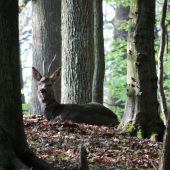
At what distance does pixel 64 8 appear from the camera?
30.0 ft

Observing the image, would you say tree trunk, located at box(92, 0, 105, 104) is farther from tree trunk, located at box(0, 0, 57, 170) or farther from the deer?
tree trunk, located at box(0, 0, 57, 170)

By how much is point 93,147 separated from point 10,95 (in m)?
1.98

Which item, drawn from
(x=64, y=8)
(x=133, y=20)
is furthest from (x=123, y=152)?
(x=64, y=8)

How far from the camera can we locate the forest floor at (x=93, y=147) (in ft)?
14.0

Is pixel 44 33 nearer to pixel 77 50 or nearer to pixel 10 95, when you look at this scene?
pixel 77 50

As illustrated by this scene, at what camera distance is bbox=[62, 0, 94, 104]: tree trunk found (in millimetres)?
8992

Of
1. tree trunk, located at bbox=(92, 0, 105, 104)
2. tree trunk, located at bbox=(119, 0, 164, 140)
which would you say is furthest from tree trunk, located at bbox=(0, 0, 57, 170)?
tree trunk, located at bbox=(92, 0, 105, 104)

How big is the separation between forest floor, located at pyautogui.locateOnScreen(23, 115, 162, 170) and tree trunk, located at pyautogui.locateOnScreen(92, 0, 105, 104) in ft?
8.28

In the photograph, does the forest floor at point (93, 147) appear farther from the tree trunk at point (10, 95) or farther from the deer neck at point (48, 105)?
the deer neck at point (48, 105)

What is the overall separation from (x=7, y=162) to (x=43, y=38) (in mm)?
9240

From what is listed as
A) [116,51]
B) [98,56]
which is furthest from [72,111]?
[116,51]

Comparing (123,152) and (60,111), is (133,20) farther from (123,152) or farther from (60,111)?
(60,111)

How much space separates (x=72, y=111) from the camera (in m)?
7.92

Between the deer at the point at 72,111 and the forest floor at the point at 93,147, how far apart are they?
4.27ft
